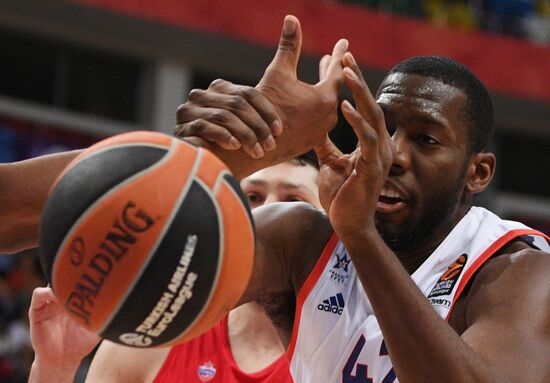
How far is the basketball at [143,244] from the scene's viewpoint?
6.68ft

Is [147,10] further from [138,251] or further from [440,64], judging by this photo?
[138,251]

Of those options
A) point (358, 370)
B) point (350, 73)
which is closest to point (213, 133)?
point (350, 73)

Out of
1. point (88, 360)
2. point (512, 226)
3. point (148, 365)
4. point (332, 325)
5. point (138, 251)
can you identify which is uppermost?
point (138, 251)

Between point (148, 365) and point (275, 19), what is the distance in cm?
728

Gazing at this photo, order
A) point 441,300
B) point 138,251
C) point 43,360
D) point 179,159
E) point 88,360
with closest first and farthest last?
point 138,251 → point 179,159 → point 441,300 → point 43,360 → point 88,360

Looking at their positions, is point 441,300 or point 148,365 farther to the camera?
point 148,365

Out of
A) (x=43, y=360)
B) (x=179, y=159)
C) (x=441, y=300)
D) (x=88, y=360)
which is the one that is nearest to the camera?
(x=179, y=159)

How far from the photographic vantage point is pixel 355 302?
3008 mm

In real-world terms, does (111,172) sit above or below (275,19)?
above

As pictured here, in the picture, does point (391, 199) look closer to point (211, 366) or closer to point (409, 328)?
point (409, 328)

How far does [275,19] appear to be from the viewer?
10.5 meters

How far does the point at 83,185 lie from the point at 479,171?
1.49m

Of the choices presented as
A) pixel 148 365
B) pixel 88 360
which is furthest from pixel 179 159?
pixel 88 360

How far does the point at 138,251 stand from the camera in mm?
2029
